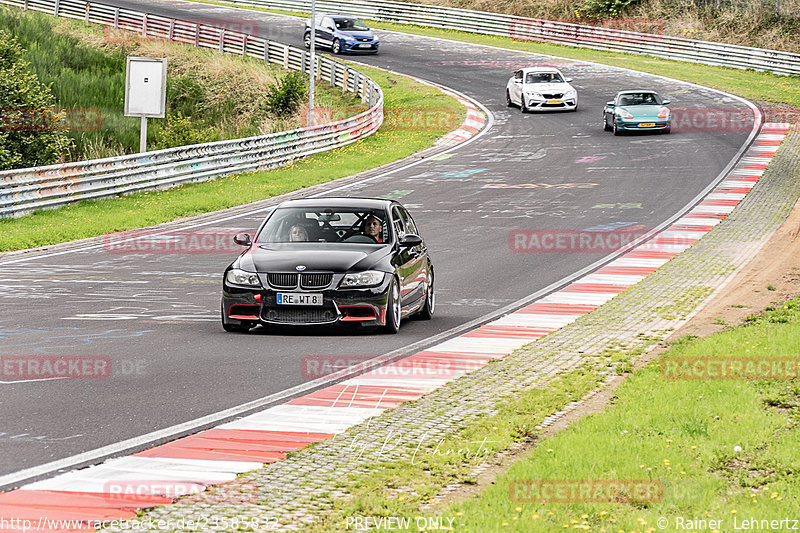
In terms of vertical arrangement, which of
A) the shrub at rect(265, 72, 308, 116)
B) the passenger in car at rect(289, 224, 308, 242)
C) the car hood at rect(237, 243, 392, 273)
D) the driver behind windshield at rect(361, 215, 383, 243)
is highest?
the driver behind windshield at rect(361, 215, 383, 243)

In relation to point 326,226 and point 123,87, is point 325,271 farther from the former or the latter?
point 123,87

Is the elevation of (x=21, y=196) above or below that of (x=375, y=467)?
below

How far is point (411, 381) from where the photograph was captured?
392 inches

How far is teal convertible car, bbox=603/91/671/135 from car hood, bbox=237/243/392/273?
86.8 ft

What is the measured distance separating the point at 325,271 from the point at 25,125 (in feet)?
70.0

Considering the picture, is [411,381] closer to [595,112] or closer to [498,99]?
[595,112]

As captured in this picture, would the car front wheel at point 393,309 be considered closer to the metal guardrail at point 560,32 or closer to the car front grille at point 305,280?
the car front grille at point 305,280

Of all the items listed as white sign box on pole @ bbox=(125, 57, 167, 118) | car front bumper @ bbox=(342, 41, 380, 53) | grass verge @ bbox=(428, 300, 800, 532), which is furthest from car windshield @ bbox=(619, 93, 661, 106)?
grass verge @ bbox=(428, 300, 800, 532)

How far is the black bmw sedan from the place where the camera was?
40.2ft

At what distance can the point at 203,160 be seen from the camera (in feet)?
101

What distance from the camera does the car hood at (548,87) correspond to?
143 feet

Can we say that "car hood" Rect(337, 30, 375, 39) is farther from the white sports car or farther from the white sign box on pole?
the white sign box on pole

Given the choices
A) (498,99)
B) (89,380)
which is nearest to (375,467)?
(89,380)

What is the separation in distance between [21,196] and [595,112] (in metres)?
25.6
